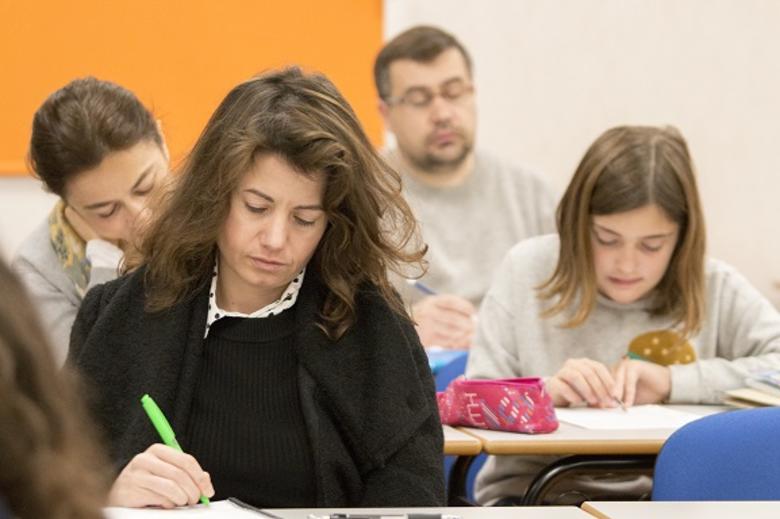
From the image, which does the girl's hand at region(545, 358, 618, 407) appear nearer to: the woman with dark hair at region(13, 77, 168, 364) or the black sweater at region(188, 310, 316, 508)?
the black sweater at region(188, 310, 316, 508)

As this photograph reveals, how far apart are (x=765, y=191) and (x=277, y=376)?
334cm

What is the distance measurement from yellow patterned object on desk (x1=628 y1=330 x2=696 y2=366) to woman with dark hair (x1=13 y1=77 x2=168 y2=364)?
1.30m

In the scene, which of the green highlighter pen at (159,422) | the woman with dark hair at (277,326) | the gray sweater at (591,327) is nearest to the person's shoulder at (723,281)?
the gray sweater at (591,327)

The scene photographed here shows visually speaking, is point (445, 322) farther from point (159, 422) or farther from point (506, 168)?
point (159, 422)

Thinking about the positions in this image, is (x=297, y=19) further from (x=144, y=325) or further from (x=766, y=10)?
(x=144, y=325)

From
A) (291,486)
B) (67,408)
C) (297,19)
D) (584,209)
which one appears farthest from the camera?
(297,19)

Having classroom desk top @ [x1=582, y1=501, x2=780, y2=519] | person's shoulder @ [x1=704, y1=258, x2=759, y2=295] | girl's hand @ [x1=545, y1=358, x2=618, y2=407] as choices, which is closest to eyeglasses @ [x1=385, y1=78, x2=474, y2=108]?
person's shoulder @ [x1=704, y1=258, x2=759, y2=295]

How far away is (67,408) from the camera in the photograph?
860 millimetres

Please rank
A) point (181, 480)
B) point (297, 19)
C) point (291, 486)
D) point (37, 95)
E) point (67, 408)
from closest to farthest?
point (67, 408) < point (181, 480) < point (291, 486) < point (37, 95) < point (297, 19)

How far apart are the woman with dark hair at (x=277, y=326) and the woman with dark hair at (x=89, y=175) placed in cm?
61

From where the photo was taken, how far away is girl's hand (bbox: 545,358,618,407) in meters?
3.05

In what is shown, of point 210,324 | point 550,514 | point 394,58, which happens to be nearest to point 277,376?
point 210,324

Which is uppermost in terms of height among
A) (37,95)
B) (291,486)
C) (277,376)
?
(37,95)

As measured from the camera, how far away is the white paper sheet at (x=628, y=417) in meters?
2.87
